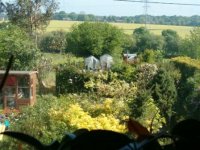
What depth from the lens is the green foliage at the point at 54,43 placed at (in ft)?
32.9

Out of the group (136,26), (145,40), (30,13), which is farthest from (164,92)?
(136,26)

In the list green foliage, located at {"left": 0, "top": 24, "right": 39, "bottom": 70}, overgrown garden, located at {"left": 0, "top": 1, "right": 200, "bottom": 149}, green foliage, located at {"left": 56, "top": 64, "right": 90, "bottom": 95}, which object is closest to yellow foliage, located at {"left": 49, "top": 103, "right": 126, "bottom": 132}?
overgrown garden, located at {"left": 0, "top": 1, "right": 200, "bottom": 149}

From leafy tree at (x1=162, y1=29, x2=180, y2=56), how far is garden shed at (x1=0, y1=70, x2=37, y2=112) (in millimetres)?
4632

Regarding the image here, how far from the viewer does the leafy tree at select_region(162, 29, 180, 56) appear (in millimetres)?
11250

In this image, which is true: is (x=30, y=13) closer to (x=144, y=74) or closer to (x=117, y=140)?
(x=144, y=74)

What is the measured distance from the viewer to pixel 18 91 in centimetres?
699

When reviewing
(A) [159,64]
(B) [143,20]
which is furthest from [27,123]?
(B) [143,20]

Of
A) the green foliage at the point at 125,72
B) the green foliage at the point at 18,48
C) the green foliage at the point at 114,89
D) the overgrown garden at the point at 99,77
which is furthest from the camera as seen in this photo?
the green foliage at the point at 125,72

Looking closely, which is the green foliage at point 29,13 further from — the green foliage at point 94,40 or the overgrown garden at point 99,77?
the green foliage at point 94,40

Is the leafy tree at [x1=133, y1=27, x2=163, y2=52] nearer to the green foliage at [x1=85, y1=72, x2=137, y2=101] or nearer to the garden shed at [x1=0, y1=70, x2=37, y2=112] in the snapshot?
the green foliage at [x1=85, y1=72, x2=137, y2=101]

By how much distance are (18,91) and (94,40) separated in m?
3.56

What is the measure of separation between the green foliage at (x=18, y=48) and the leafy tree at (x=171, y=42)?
3720 millimetres

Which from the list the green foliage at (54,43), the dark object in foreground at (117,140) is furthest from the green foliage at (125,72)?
the dark object in foreground at (117,140)

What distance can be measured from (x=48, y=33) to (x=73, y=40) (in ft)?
2.00
